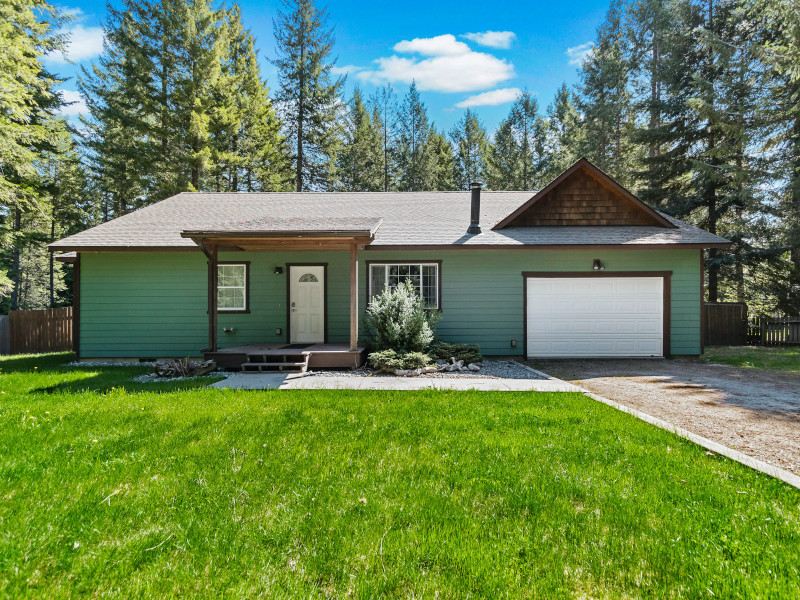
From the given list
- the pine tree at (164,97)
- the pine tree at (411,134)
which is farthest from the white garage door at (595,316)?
the pine tree at (411,134)

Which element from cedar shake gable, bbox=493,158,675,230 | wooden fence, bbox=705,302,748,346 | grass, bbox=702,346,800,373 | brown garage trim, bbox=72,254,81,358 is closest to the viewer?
grass, bbox=702,346,800,373

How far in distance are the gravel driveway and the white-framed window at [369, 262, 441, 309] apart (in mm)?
2989

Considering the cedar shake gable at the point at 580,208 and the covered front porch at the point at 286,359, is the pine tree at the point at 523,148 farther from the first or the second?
the covered front porch at the point at 286,359

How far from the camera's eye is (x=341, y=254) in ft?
32.8

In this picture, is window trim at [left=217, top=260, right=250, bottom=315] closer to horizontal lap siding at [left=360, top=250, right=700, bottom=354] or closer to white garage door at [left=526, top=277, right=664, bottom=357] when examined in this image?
horizontal lap siding at [left=360, top=250, right=700, bottom=354]

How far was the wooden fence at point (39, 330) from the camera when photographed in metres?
12.7

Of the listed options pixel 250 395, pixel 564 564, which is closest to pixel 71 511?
pixel 564 564

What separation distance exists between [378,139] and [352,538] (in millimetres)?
25386

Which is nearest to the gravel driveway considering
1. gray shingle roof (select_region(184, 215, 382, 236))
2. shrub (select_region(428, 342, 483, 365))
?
shrub (select_region(428, 342, 483, 365))

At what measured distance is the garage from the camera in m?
9.88

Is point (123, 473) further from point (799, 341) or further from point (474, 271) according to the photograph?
point (799, 341)

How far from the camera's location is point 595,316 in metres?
9.95

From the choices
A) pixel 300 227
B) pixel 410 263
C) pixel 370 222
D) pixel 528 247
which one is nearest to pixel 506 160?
pixel 528 247

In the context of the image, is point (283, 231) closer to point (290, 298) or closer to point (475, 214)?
point (290, 298)
